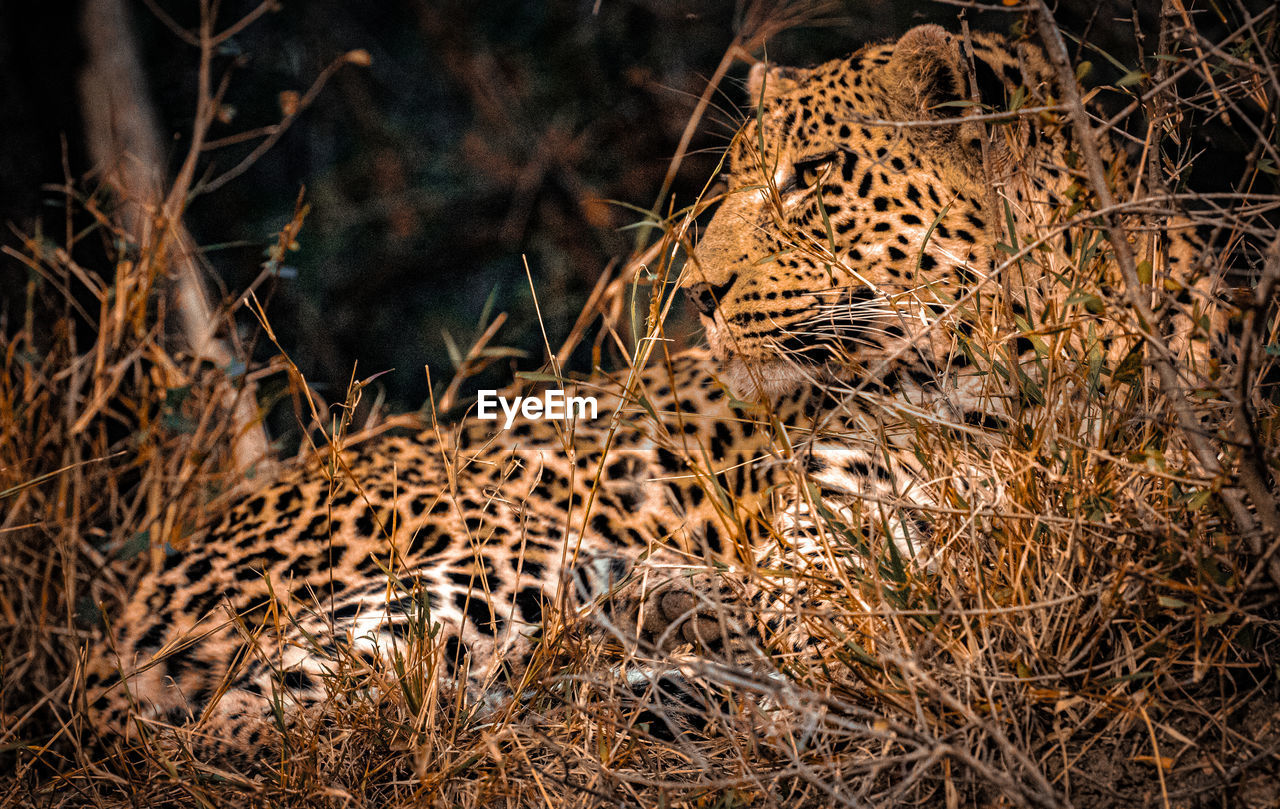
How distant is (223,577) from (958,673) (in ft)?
5.72

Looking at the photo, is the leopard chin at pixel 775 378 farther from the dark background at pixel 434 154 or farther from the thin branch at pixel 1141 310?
the dark background at pixel 434 154

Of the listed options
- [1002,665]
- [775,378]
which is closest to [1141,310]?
[1002,665]

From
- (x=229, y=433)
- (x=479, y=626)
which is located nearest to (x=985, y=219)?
(x=479, y=626)

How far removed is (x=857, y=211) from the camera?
2.22m

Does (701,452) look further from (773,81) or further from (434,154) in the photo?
(434,154)

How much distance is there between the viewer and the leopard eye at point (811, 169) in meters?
2.25

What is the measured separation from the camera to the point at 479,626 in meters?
2.08

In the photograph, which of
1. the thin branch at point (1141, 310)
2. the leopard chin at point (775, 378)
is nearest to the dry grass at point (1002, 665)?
the thin branch at point (1141, 310)

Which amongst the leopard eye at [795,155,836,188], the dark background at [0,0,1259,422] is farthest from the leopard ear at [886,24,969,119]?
the dark background at [0,0,1259,422]

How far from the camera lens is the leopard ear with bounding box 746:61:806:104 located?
2455 millimetres

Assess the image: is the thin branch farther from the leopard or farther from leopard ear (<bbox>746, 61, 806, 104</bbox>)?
leopard ear (<bbox>746, 61, 806, 104</bbox>)

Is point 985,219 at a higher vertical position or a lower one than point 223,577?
higher

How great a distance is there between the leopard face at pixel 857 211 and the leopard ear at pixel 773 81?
0.01 m

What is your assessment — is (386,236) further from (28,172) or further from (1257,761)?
(1257,761)
